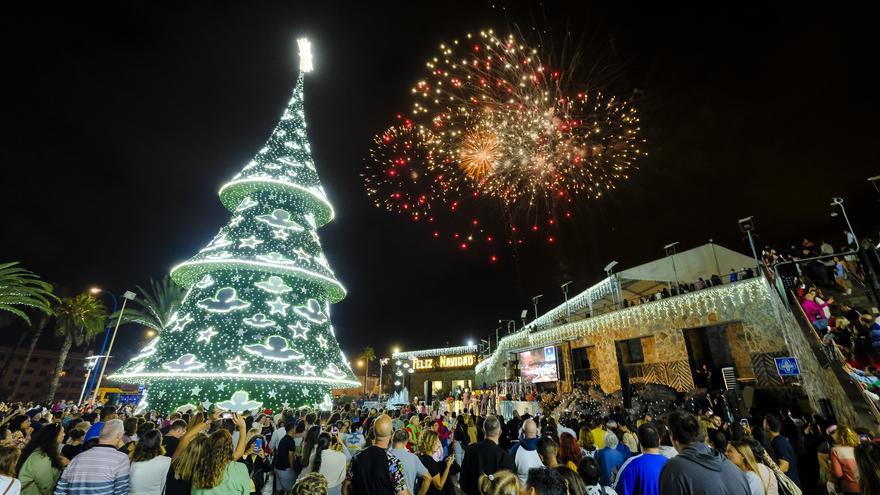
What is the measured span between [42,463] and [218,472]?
3.03 metres

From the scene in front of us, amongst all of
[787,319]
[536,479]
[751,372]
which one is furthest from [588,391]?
[536,479]

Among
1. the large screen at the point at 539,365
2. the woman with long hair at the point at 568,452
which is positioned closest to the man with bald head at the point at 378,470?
the woman with long hair at the point at 568,452

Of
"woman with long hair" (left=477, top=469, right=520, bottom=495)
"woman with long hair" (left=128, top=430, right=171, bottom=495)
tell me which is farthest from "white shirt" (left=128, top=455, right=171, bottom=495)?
"woman with long hair" (left=477, top=469, right=520, bottom=495)

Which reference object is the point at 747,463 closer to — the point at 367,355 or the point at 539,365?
the point at 539,365

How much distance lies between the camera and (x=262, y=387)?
13820 mm

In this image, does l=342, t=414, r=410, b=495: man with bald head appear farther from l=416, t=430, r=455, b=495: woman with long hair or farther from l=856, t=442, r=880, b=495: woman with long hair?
l=856, t=442, r=880, b=495: woman with long hair

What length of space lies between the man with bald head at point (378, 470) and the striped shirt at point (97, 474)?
2.32 m

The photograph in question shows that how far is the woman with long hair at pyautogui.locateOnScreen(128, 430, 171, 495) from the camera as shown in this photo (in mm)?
3945

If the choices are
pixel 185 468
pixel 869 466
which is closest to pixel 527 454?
pixel 869 466

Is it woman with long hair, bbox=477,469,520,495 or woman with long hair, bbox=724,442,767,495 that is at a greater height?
woman with long hair, bbox=477,469,520,495

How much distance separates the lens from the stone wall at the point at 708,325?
49.6 feet

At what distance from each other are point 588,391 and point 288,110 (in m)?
23.1

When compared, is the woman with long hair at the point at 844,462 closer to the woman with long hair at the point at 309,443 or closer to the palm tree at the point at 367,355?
the woman with long hair at the point at 309,443

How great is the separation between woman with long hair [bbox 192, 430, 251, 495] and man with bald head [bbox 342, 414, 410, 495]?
111 centimetres
